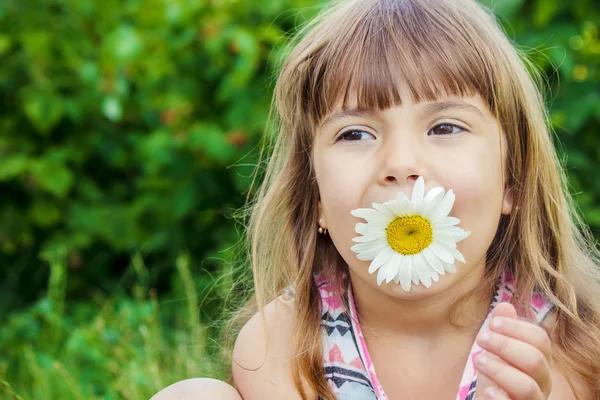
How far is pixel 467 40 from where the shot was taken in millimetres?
1915

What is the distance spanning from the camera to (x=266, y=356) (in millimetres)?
2055

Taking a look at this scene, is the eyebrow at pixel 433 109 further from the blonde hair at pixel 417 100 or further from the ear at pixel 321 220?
the ear at pixel 321 220

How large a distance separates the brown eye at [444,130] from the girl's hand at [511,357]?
39 centimetres

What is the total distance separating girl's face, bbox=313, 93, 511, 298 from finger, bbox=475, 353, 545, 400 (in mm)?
218

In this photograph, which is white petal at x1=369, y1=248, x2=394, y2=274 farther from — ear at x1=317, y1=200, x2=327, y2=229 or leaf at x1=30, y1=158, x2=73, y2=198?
leaf at x1=30, y1=158, x2=73, y2=198

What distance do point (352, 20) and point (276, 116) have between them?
0.42m

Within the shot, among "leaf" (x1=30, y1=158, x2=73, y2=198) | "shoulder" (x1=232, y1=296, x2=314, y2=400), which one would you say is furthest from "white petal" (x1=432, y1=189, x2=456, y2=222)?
"leaf" (x1=30, y1=158, x2=73, y2=198)

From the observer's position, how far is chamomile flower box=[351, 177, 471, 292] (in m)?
1.69

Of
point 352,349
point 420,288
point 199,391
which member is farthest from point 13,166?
point 420,288

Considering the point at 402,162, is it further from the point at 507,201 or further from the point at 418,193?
the point at 507,201

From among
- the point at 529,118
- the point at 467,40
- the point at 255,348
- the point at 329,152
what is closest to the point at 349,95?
the point at 329,152

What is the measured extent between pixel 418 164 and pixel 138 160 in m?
2.04

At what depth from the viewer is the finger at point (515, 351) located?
1.63 metres

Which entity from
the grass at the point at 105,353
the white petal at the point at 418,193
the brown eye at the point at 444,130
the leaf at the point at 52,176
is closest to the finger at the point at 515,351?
the white petal at the point at 418,193
